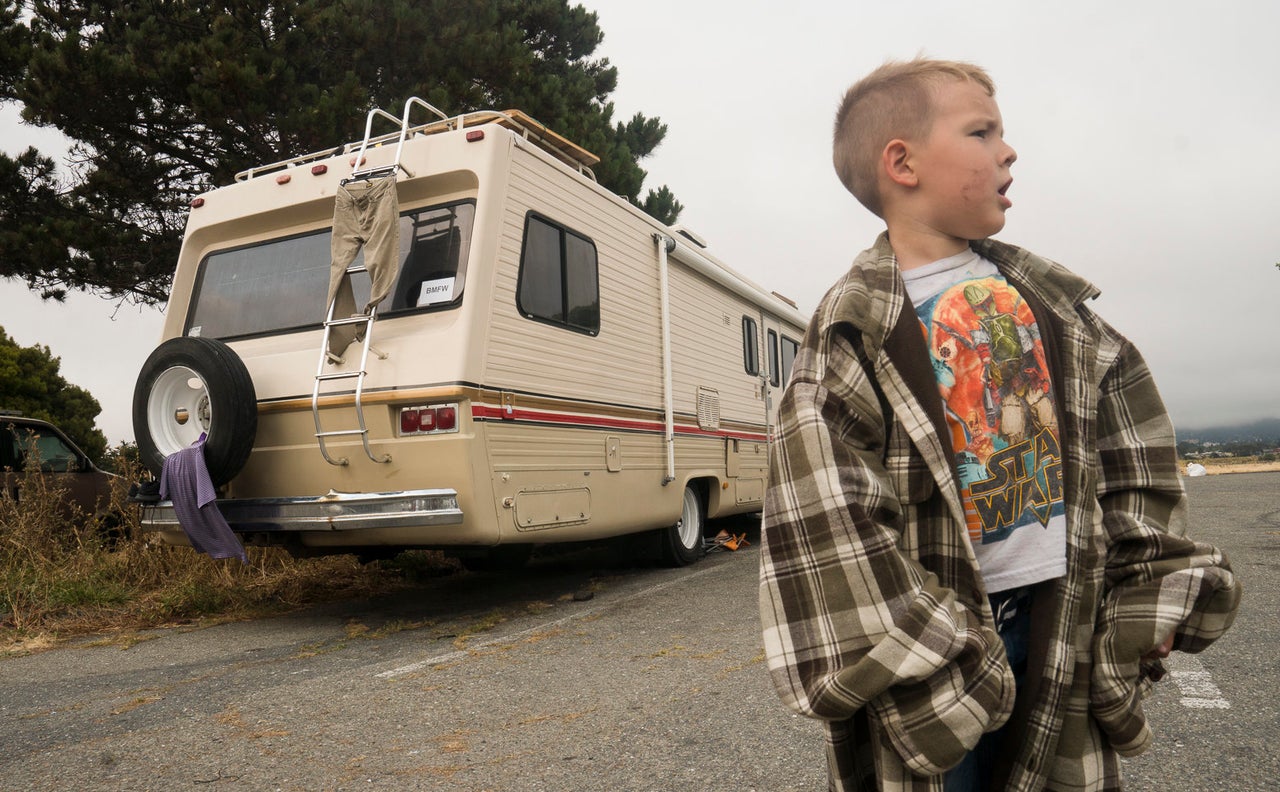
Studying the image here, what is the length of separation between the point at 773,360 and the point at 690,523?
2.86 metres

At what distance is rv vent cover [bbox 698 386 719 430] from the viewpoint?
828 cm

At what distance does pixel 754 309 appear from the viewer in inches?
396

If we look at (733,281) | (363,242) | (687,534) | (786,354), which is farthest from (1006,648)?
(786,354)

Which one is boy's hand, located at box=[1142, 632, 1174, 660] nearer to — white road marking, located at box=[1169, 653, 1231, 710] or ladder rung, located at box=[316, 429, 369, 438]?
white road marking, located at box=[1169, 653, 1231, 710]

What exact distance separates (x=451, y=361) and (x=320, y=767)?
2512mm

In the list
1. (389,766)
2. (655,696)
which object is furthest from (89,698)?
(655,696)

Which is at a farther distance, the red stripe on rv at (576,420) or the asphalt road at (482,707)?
the red stripe on rv at (576,420)

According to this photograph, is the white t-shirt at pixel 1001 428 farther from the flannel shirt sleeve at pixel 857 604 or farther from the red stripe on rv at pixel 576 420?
the red stripe on rv at pixel 576 420

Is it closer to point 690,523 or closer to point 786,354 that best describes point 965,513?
point 690,523

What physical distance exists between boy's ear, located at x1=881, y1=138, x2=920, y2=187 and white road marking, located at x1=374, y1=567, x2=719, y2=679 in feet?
12.0

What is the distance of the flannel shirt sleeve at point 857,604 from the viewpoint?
126 cm

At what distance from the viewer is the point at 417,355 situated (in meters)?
5.36

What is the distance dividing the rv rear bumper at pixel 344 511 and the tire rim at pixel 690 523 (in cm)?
332

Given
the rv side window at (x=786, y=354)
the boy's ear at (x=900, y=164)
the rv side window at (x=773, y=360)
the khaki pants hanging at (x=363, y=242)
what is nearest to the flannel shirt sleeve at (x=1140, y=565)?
the boy's ear at (x=900, y=164)
